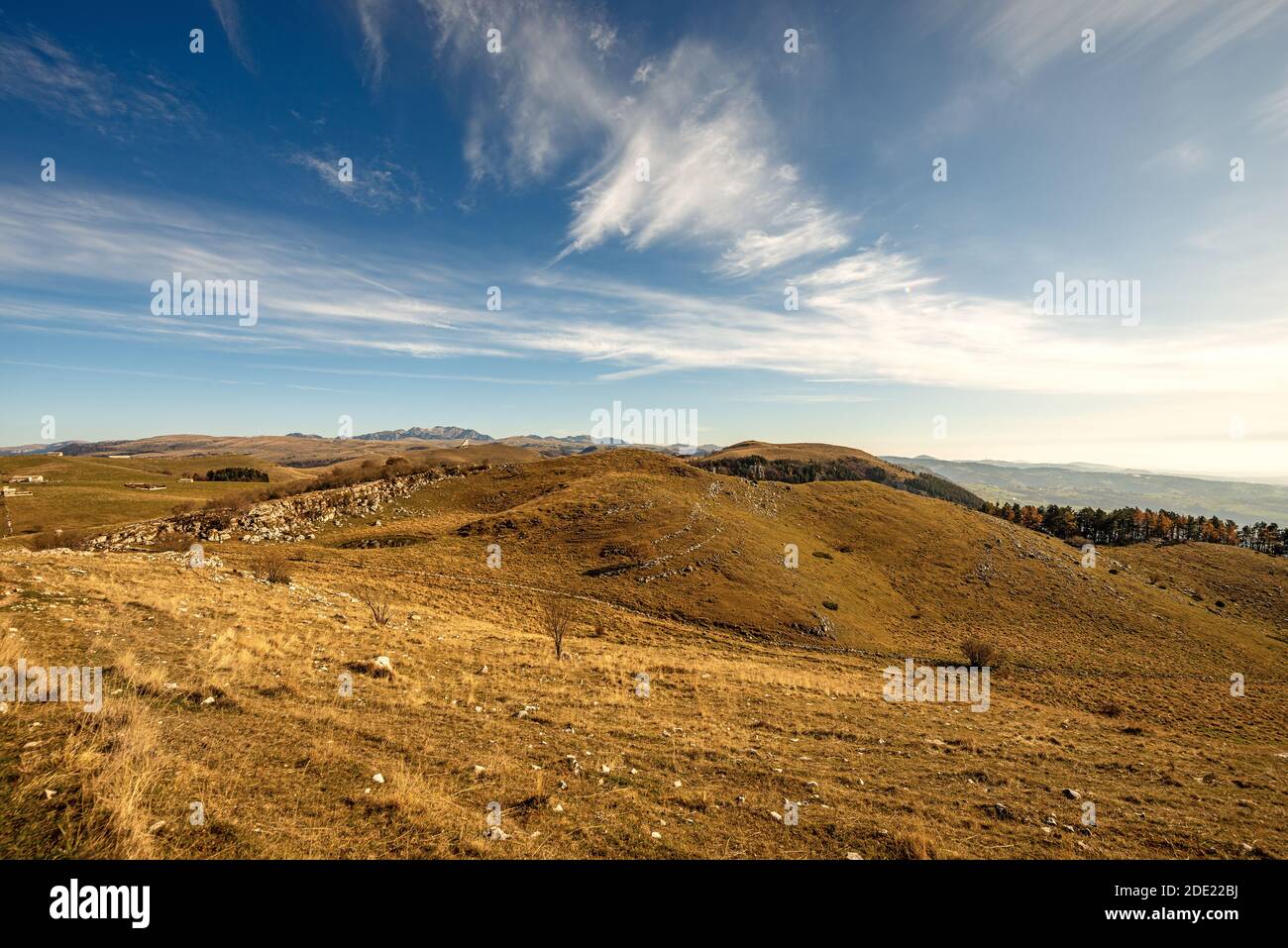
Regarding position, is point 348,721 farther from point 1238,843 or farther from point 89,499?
point 89,499

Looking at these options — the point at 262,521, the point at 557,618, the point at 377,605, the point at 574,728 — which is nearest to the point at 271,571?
the point at 377,605

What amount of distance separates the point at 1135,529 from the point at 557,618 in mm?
176921

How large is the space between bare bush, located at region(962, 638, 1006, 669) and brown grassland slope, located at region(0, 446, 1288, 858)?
72 centimetres

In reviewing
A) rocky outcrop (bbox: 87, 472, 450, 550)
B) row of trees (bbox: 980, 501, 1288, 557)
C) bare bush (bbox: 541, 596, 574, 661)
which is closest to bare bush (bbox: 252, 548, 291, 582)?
bare bush (bbox: 541, 596, 574, 661)

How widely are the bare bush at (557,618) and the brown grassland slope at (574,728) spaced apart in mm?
786

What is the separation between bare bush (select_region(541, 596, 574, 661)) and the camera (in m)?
27.2

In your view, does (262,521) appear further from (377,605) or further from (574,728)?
(574,728)

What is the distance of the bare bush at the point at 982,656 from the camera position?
4197cm

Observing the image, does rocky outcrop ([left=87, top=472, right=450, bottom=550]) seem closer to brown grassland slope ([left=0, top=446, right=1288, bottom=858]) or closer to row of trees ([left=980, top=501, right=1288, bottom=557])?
brown grassland slope ([left=0, top=446, right=1288, bottom=858])

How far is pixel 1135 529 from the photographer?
433 ft
